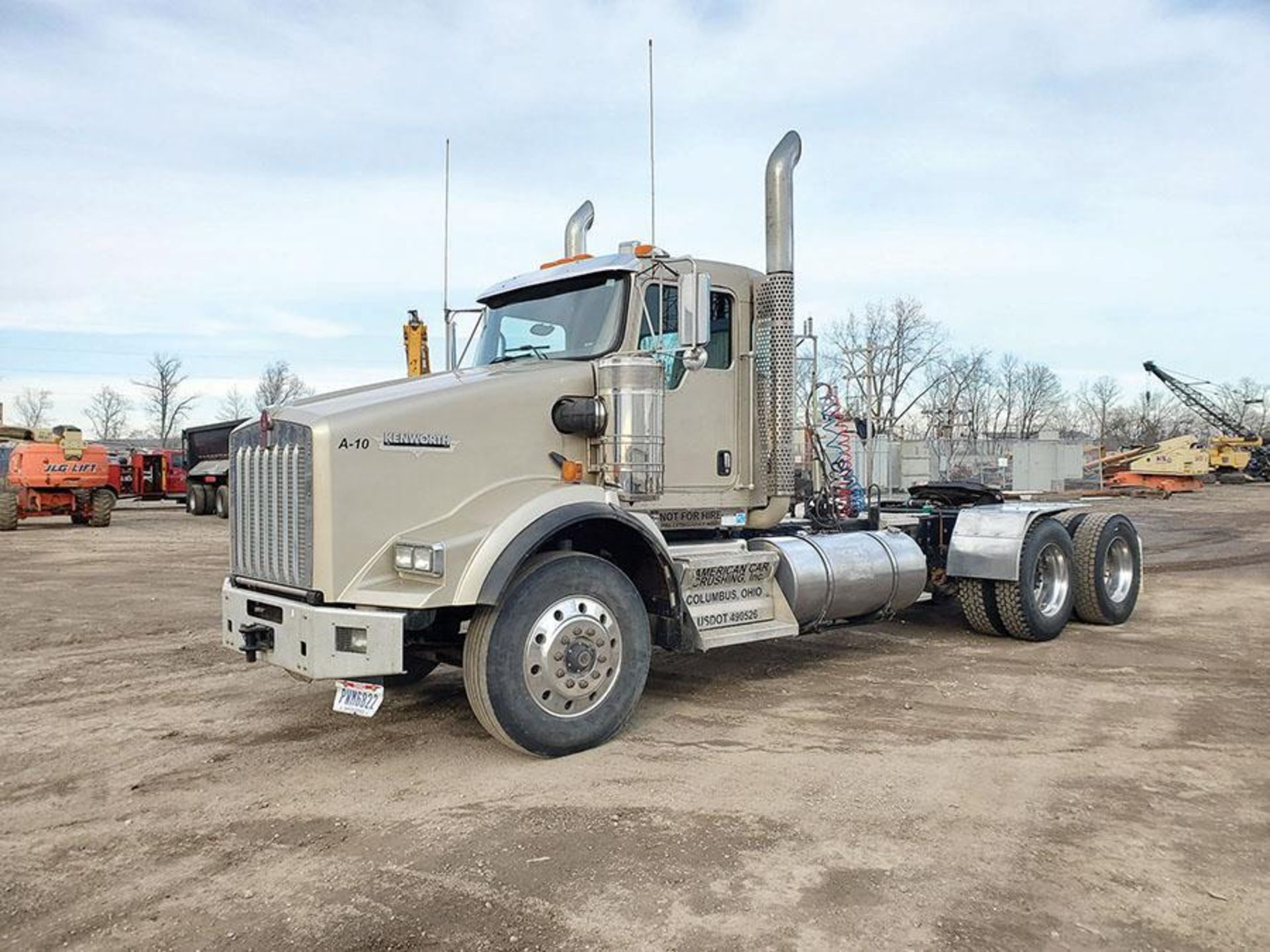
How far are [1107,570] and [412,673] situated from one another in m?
6.71

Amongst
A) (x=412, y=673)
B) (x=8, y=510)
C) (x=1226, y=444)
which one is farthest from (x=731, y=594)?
(x=1226, y=444)

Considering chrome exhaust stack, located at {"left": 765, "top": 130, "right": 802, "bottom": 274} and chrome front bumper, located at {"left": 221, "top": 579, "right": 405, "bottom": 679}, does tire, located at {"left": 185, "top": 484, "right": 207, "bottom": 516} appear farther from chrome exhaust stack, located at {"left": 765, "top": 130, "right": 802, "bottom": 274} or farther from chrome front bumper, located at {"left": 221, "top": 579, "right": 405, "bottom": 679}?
chrome front bumper, located at {"left": 221, "top": 579, "right": 405, "bottom": 679}

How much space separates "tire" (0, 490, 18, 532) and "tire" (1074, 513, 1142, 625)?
876 inches

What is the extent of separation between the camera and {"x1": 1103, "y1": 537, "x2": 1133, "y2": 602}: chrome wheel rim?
949cm

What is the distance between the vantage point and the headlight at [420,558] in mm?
4801

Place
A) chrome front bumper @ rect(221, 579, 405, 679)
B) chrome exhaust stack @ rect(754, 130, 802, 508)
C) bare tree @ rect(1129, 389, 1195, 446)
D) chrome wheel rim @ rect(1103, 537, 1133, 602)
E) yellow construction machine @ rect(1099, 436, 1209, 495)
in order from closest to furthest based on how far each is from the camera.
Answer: chrome front bumper @ rect(221, 579, 405, 679) < chrome exhaust stack @ rect(754, 130, 802, 508) < chrome wheel rim @ rect(1103, 537, 1133, 602) < yellow construction machine @ rect(1099, 436, 1209, 495) < bare tree @ rect(1129, 389, 1195, 446)

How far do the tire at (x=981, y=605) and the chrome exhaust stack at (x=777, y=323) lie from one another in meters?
2.82

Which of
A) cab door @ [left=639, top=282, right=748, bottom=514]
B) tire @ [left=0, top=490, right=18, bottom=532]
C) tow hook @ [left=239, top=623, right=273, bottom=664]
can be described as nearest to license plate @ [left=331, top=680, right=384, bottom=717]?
tow hook @ [left=239, top=623, right=273, bottom=664]

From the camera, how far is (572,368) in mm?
5840

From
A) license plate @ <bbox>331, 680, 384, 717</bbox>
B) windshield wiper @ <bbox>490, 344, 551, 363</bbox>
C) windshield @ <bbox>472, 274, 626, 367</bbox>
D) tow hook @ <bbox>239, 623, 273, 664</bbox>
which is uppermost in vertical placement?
windshield @ <bbox>472, 274, 626, 367</bbox>

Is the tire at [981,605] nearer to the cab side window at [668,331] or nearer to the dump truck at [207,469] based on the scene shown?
the cab side window at [668,331]

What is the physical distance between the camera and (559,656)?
17.0ft

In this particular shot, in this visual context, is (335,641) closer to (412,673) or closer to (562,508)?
(562,508)

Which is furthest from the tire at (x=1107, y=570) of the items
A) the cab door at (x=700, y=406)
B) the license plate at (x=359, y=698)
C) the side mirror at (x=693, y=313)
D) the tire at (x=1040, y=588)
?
the license plate at (x=359, y=698)
